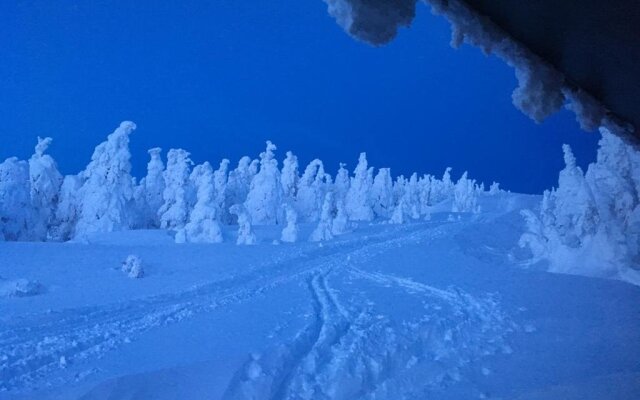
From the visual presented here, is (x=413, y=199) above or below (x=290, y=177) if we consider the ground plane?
below

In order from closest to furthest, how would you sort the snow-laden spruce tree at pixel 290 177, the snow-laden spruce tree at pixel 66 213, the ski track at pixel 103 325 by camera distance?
the ski track at pixel 103 325
the snow-laden spruce tree at pixel 66 213
the snow-laden spruce tree at pixel 290 177

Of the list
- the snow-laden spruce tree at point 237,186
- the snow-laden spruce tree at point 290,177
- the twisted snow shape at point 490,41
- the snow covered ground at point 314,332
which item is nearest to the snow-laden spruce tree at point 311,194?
the snow-laden spruce tree at point 290,177

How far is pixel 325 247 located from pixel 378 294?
982 cm

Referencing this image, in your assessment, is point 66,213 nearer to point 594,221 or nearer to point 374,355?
point 374,355

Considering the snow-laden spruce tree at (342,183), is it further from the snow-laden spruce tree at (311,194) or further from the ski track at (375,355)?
the ski track at (375,355)

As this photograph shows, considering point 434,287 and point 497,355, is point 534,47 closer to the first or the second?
point 497,355

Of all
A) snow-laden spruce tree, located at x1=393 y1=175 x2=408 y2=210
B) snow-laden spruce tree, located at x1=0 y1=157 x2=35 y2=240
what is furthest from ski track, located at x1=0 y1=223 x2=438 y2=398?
snow-laden spruce tree, located at x1=393 y1=175 x2=408 y2=210

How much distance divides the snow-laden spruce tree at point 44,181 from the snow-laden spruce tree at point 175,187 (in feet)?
25.0

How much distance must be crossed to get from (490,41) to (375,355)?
19.6ft

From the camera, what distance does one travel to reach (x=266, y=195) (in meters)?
40.8

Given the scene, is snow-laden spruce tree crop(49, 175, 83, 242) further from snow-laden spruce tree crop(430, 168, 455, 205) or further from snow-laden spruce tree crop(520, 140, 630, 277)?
snow-laden spruce tree crop(430, 168, 455, 205)

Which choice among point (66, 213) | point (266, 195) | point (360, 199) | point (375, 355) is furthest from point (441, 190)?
point (375, 355)

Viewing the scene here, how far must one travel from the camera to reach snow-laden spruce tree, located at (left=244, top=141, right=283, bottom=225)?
1601 inches

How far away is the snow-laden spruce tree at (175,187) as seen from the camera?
119 ft
